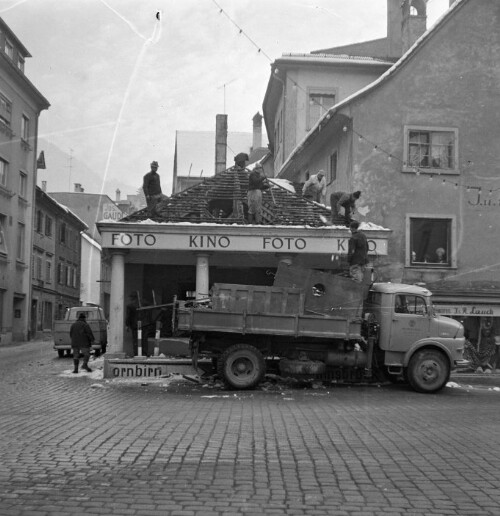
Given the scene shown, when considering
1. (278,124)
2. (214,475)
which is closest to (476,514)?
(214,475)

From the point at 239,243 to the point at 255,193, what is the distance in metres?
1.50

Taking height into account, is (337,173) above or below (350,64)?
below

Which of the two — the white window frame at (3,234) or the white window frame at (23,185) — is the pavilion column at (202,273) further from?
the white window frame at (23,185)

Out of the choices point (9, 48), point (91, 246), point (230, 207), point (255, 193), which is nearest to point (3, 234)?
point (9, 48)

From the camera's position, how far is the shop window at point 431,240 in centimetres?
2389

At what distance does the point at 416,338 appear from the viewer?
53.0 ft

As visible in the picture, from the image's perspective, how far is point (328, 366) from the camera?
16359mm

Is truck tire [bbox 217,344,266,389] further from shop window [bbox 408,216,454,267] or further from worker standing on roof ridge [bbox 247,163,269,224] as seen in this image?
shop window [bbox 408,216,454,267]

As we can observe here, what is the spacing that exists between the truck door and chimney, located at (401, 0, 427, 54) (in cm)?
1654

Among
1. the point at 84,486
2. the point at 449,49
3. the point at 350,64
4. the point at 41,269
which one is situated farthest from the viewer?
the point at 41,269

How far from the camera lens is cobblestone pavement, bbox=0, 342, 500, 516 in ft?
19.2

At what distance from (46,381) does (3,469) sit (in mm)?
10809

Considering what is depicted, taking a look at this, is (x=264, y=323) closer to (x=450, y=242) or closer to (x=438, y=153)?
(x=450, y=242)

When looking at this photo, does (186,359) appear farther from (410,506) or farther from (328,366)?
(410,506)
